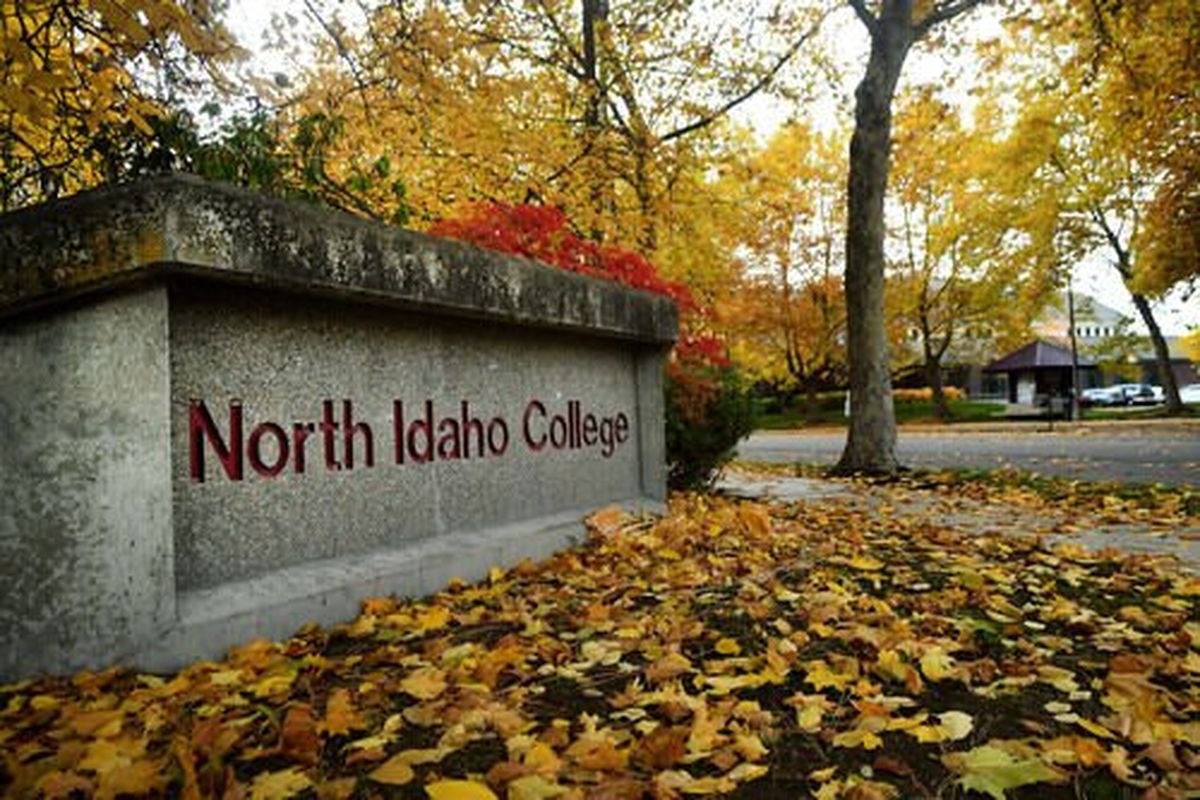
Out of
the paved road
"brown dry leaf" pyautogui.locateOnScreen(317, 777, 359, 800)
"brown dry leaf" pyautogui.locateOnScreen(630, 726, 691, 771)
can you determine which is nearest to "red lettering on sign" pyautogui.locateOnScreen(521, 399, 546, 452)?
"brown dry leaf" pyautogui.locateOnScreen(630, 726, 691, 771)

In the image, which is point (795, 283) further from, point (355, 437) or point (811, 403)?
point (355, 437)

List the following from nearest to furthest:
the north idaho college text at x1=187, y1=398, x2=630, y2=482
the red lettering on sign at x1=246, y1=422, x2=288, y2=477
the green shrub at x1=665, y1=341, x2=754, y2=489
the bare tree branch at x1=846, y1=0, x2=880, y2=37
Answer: the north idaho college text at x1=187, y1=398, x2=630, y2=482, the red lettering on sign at x1=246, y1=422, x2=288, y2=477, the green shrub at x1=665, y1=341, x2=754, y2=489, the bare tree branch at x1=846, y1=0, x2=880, y2=37

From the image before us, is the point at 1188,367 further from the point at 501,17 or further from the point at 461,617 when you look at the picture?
the point at 461,617

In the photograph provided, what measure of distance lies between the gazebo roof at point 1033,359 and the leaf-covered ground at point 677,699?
37.3 m

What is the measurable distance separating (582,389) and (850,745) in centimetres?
306

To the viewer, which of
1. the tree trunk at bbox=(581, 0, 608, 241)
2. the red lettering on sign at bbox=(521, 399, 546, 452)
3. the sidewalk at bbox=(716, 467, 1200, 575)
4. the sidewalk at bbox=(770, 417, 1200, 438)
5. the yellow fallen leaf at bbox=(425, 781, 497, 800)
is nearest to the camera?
the yellow fallen leaf at bbox=(425, 781, 497, 800)

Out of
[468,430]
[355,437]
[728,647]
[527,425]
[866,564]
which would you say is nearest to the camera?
[728,647]

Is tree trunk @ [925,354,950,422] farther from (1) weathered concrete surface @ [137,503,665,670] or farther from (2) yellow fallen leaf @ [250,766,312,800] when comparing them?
(2) yellow fallen leaf @ [250,766,312,800]

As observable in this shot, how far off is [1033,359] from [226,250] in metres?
40.3

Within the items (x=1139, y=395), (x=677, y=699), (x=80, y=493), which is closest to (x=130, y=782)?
(x=80, y=493)

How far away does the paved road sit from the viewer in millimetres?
9508

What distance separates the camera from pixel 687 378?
7293 millimetres

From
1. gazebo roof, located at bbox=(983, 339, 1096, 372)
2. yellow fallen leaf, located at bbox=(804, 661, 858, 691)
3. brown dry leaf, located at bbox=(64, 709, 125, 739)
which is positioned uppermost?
gazebo roof, located at bbox=(983, 339, 1096, 372)

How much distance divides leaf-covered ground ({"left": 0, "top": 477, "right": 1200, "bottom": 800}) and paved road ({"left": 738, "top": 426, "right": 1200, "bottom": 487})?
22.3 feet
